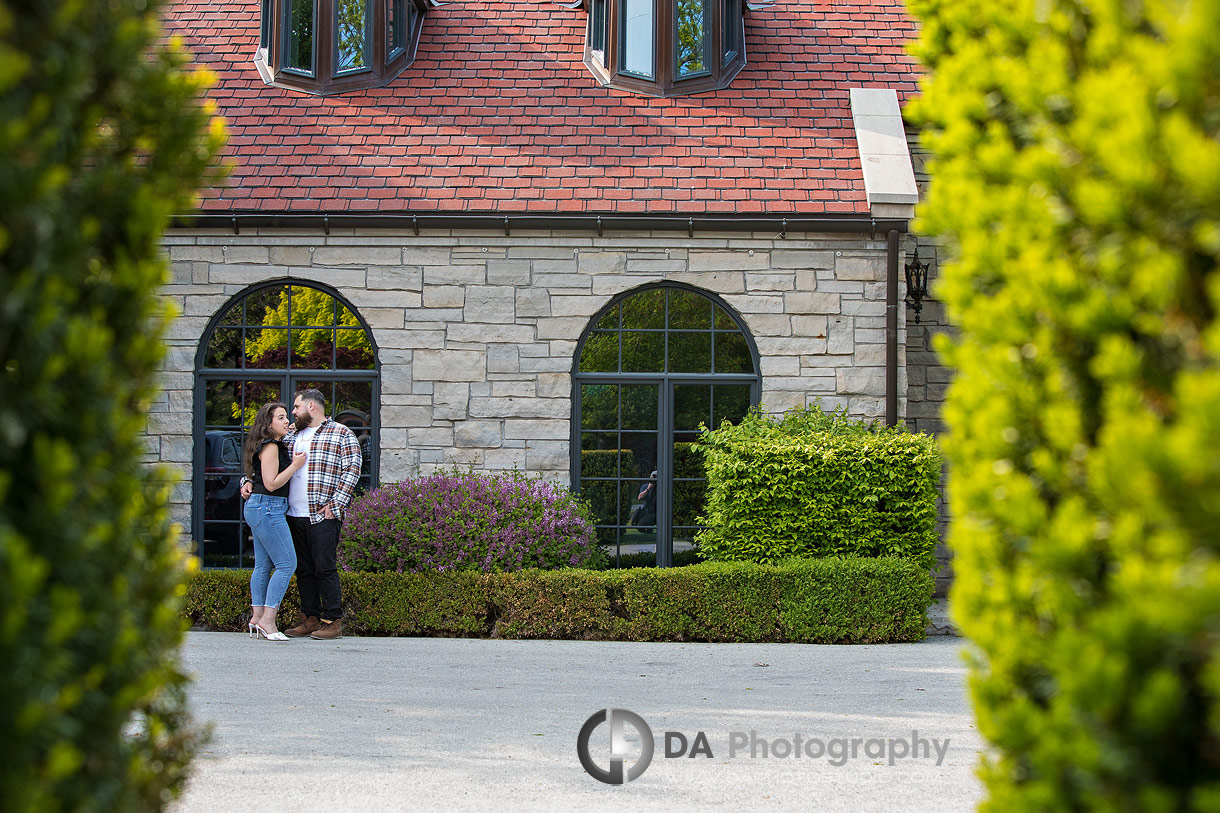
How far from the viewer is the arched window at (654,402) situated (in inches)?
390

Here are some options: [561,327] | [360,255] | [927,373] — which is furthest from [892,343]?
[360,255]

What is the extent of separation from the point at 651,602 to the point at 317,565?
2.61 metres

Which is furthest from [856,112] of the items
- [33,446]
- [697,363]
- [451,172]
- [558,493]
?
[33,446]

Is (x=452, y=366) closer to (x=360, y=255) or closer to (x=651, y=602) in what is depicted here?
(x=360, y=255)

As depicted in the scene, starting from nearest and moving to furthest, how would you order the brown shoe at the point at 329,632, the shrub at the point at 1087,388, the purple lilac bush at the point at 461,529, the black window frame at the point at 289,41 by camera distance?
the shrub at the point at 1087,388
the brown shoe at the point at 329,632
the purple lilac bush at the point at 461,529
the black window frame at the point at 289,41

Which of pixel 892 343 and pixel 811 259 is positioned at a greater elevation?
pixel 811 259

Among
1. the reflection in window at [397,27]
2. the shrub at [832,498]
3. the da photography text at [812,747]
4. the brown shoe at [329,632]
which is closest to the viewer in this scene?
the da photography text at [812,747]

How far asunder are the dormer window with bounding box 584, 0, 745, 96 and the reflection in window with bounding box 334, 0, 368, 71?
8.42 ft

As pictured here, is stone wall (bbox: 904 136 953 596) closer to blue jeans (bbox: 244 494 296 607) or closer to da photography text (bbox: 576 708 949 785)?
da photography text (bbox: 576 708 949 785)

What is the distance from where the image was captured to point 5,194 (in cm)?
165

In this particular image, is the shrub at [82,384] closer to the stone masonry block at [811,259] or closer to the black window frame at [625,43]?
the stone masonry block at [811,259]

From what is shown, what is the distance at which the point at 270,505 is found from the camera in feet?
24.5

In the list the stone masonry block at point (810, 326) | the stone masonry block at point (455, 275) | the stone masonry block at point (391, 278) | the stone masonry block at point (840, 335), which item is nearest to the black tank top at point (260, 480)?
the stone masonry block at point (391, 278)

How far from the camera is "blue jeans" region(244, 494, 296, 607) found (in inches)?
293
